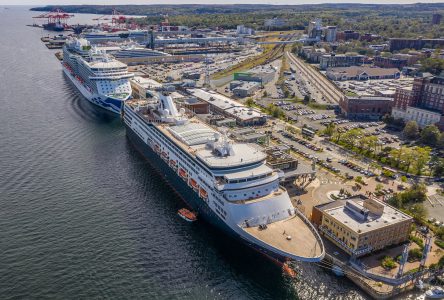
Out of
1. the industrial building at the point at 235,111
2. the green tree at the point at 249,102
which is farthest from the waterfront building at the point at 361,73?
the industrial building at the point at 235,111

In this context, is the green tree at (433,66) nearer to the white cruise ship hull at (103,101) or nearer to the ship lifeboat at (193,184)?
the white cruise ship hull at (103,101)

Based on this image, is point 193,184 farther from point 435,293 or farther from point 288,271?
point 435,293

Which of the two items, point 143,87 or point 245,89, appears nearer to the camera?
point 143,87

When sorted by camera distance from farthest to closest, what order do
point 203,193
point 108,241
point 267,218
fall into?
point 203,193 < point 108,241 < point 267,218

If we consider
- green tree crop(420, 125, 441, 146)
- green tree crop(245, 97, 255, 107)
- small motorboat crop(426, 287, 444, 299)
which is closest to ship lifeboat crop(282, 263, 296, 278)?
small motorboat crop(426, 287, 444, 299)

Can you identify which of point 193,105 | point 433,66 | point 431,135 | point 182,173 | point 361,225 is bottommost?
point 431,135

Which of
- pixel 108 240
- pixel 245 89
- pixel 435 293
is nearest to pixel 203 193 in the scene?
pixel 108 240

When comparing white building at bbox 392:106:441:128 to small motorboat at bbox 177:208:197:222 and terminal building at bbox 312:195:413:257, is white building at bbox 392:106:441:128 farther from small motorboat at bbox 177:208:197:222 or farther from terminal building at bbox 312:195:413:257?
small motorboat at bbox 177:208:197:222
